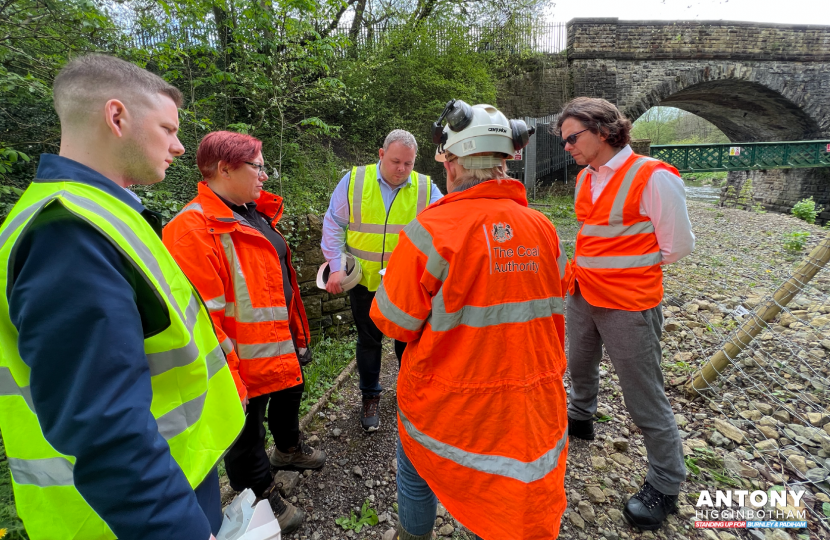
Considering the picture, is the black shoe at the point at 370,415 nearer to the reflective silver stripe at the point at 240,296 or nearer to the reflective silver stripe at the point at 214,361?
the reflective silver stripe at the point at 240,296

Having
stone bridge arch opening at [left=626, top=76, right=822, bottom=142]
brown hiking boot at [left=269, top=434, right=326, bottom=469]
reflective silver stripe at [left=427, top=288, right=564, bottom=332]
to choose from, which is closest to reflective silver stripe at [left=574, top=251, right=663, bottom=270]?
reflective silver stripe at [left=427, top=288, right=564, bottom=332]

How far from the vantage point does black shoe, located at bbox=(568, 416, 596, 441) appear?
274cm

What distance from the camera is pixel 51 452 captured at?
83cm

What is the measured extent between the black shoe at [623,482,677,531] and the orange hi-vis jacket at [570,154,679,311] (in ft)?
3.50

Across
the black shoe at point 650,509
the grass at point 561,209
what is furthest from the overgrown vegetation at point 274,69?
the black shoe at point 650,509

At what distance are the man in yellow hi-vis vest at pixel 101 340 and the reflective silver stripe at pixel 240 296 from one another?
0.67 meters

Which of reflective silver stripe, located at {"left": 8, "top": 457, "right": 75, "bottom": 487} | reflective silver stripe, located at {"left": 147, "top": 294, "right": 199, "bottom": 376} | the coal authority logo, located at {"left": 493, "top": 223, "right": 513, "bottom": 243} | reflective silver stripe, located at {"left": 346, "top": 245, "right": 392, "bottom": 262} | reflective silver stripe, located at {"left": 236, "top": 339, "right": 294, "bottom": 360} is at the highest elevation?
the coal authority logo, located at {"left": 493, "top": 223, "right": 513, "bottom": 243}

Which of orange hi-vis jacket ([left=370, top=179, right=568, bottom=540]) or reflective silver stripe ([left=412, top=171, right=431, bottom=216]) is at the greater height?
reflective silver stripe ([left=412, top=171, right=431, bottom=216])

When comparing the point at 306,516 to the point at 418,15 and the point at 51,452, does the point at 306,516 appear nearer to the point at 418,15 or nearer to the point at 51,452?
the point at 51,452

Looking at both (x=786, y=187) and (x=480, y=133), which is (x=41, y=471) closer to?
(x=480, y=133)

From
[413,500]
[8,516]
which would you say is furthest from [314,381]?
[413,500]

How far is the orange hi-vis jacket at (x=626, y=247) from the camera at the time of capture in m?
2.04

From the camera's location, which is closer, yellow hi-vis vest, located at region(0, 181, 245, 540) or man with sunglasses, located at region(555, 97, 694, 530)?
yellow hi-vis vest, located at region(0, 181, 245, 540)

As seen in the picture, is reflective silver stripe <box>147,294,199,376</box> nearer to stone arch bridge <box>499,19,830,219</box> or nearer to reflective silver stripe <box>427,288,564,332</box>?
reflective silver stripe <box>427,288,564,332</box>
